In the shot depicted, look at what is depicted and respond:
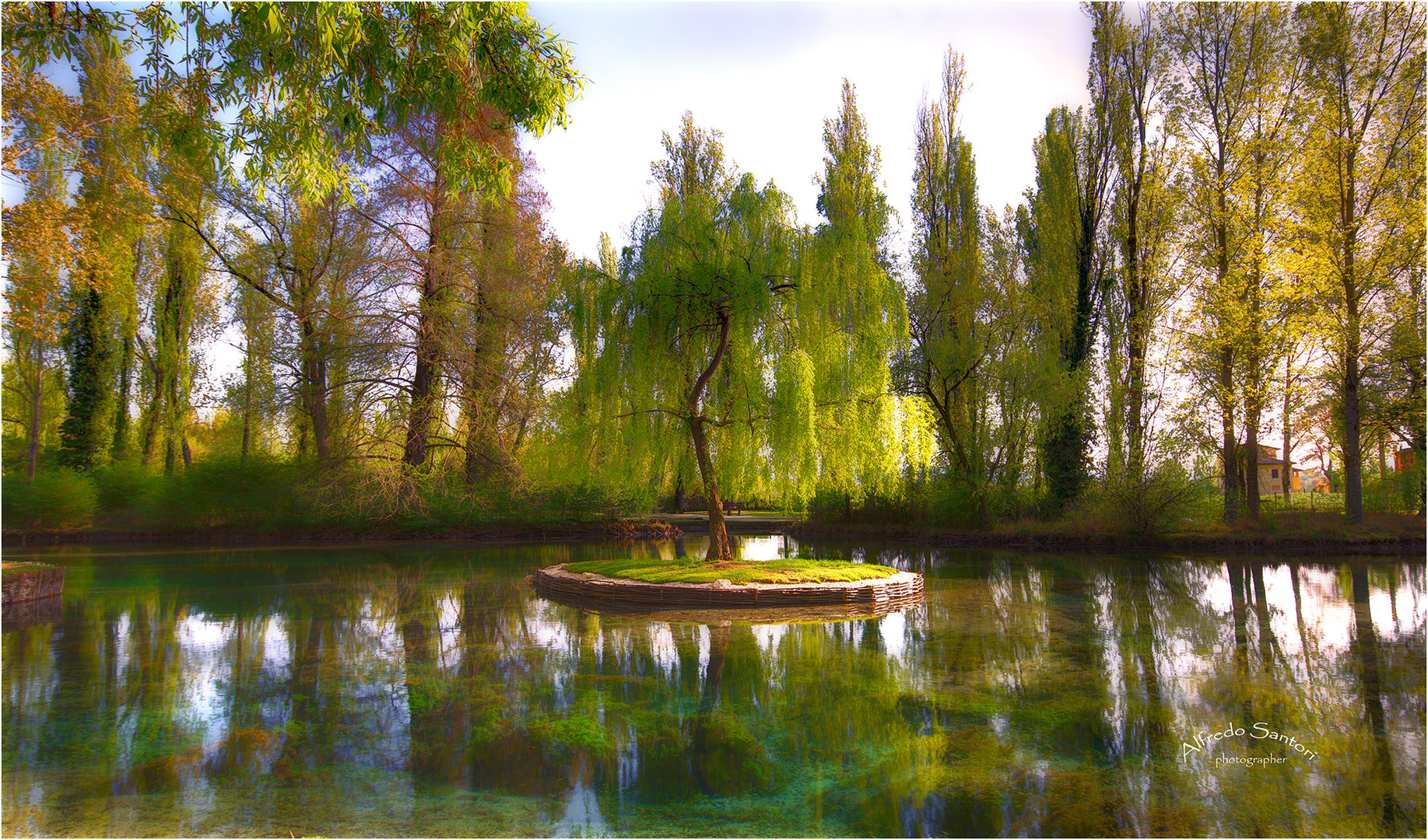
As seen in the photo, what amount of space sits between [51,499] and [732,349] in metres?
21.5

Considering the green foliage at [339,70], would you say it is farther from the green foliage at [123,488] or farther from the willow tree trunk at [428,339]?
the green foliage at [123,488]

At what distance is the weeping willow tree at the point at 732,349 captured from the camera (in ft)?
36.6

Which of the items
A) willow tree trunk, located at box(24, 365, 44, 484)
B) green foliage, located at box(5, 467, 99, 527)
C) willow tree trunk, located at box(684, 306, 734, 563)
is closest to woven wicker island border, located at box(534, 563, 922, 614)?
willow tree trunk, located at box(684, 306, 734, 563)

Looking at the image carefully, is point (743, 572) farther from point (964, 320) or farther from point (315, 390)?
point (315, 390)

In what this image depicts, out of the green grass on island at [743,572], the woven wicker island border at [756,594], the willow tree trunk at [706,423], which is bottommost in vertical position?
the woven wicker island border at [756,594]

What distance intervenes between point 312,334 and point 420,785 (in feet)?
62.0

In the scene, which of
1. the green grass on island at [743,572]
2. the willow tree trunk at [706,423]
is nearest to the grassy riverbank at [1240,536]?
the green grass on island at [743,572]

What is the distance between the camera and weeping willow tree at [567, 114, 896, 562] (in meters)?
11.1

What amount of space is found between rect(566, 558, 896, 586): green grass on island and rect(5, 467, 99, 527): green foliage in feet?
59.7

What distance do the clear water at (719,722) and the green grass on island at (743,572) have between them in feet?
4.45

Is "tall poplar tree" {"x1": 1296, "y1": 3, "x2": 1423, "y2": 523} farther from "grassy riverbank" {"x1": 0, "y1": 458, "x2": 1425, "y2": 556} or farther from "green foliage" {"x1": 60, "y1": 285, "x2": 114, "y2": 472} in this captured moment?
"green foliage" {"x1": 60, "y1": 285, "x2": 114, "y2": 472}

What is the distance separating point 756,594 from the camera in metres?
9.95


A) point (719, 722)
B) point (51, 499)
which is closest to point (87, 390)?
point (51, 499)

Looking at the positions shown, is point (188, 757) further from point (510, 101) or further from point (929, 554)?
point (929, 554)
